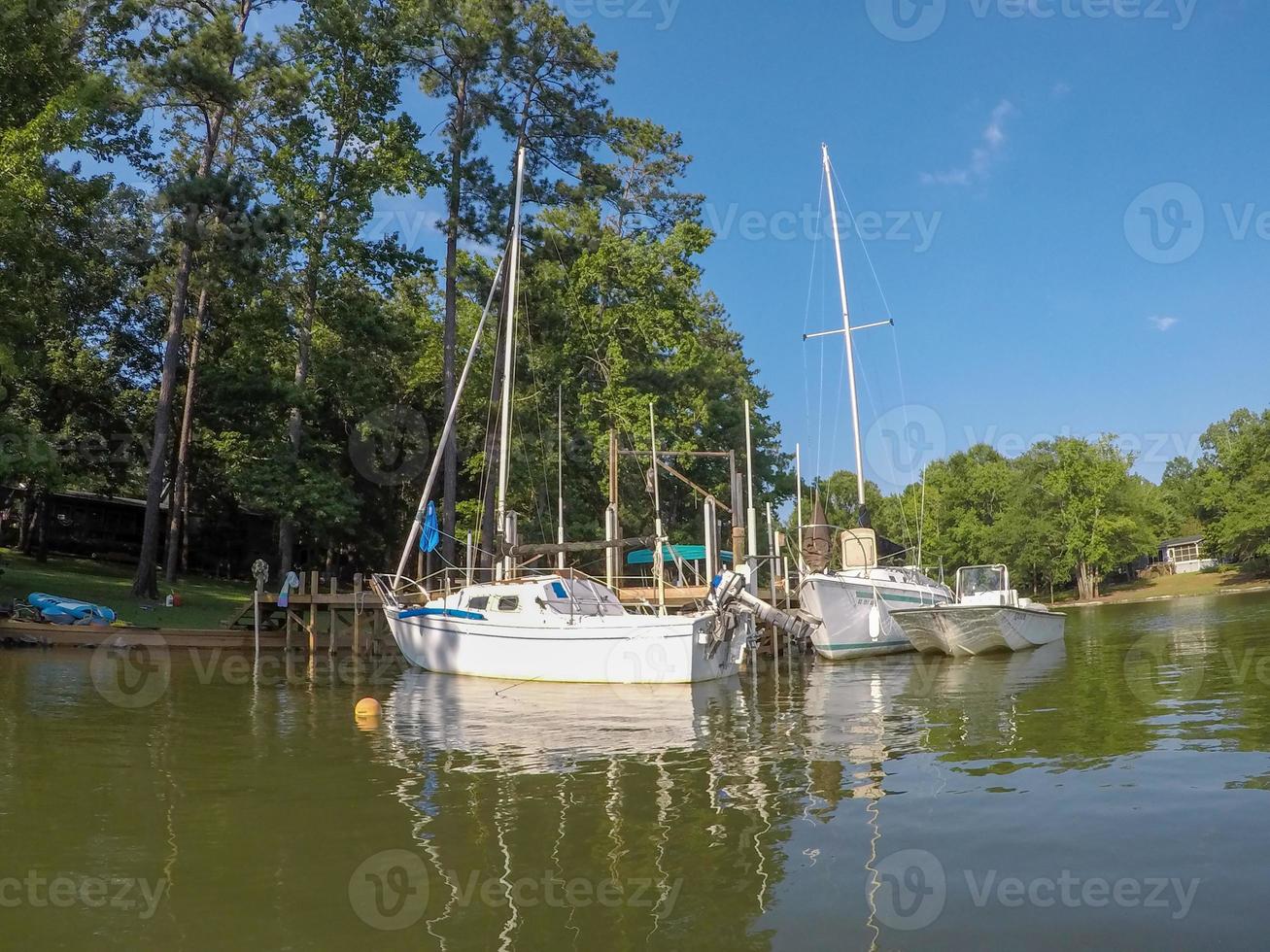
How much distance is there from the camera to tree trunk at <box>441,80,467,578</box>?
3206 cm

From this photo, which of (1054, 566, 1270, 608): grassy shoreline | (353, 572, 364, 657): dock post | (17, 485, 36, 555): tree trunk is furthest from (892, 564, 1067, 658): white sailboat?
(1054, 566, 1270, 608): grassy shoreline

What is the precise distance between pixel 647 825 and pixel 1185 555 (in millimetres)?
97954

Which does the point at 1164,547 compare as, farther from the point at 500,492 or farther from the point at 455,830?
the point at 455,830

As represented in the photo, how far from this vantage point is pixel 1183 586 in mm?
73938

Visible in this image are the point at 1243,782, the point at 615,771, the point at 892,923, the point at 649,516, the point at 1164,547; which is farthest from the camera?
the point at 1164,547

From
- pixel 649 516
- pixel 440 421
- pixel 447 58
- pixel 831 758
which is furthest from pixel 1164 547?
pixel 831 758

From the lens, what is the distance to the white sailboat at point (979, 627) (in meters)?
23.4

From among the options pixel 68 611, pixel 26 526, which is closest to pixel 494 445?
pixel 68 611

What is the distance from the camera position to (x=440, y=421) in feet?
141

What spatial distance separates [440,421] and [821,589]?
23.9m

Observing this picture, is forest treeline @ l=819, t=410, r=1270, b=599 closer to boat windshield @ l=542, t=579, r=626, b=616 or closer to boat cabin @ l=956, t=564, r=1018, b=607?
boat cabin @ l=956, t=564, r=1018, b=607

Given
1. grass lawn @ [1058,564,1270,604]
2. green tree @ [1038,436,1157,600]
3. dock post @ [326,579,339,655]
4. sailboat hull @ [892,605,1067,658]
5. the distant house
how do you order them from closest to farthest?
sailboat hull @ [892,605,1067,658]
dock post @ [326,579,339,655]
grass lawn @ [1058,564,1270,604]
green tree @ [1038,436,1157,600]
the distant house

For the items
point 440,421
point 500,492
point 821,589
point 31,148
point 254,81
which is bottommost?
point 821,589

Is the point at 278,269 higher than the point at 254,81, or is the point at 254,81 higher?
the point at 254,81
